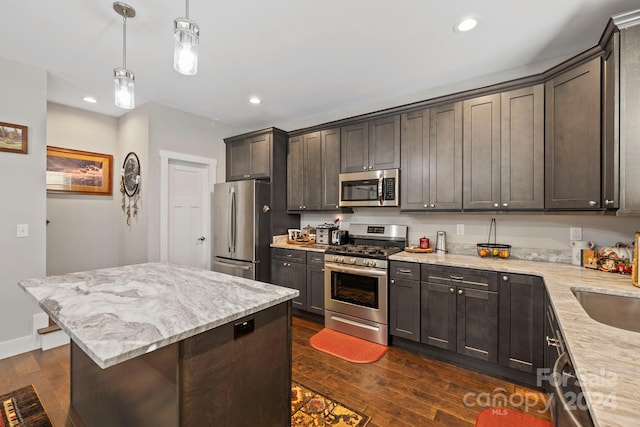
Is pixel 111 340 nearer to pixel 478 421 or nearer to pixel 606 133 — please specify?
pixel 478 421

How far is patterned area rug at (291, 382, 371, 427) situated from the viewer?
1795 mm

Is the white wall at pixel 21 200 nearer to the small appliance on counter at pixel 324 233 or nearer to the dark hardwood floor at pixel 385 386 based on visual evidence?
the dark hardwood floor at pixel 385 386

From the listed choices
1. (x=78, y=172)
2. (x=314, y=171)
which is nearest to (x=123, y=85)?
(x=314, y=171)

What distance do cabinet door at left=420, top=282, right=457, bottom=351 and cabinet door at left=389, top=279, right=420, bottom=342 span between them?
48mm

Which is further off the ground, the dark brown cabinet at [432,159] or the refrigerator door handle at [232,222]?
the dark brown cabinet at [432,159]

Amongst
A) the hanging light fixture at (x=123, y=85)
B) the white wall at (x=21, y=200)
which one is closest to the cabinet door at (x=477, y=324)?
the hanging light fixture at (x=123, y=85)

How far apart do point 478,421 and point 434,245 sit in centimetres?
168

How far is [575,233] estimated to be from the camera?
2.40 metres

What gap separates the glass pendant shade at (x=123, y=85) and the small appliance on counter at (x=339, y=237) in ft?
8.30

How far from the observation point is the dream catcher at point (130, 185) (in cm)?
361

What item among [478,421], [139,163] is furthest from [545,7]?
[139,163]

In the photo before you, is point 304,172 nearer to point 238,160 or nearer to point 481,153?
point 238,160

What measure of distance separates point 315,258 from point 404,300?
1160 millimetres

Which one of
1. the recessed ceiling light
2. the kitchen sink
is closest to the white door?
the recessed ceiling light
